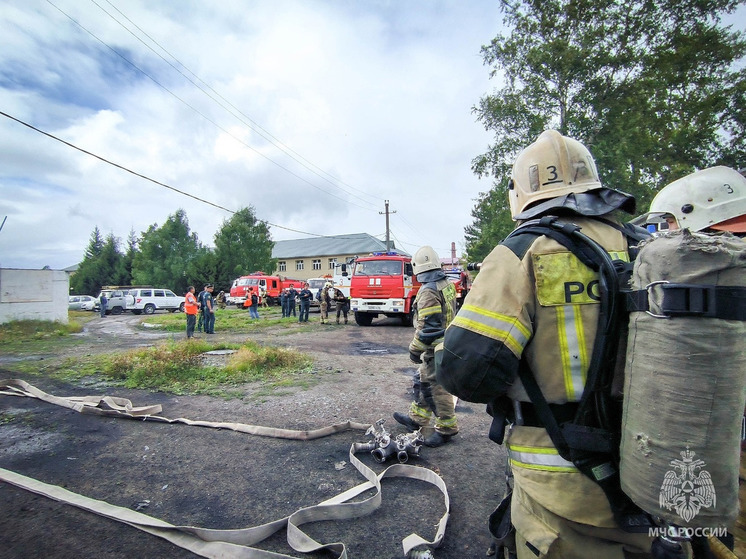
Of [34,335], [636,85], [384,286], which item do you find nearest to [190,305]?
[34,335]

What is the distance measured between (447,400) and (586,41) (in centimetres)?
2085

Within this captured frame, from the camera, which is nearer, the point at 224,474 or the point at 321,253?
the point at 224,474

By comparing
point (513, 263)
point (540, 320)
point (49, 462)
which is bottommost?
point (49, 462)

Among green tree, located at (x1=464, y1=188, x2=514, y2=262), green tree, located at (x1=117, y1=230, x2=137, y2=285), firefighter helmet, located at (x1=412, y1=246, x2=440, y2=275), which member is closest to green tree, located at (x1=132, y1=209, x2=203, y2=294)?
green tree, located at (x1=117, y1=230, x2=137, y2=285)

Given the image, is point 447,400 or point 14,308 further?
point 14,308

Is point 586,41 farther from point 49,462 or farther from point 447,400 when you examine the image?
point 49,462

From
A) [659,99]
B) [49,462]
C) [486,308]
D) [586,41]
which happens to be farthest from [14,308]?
[659,99]

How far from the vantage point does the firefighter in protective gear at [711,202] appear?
2.52 metres

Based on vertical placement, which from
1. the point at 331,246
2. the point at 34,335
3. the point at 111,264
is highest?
the point at 331,246

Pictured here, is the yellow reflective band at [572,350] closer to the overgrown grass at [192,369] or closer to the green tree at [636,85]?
the overgrown grass at [192,369]

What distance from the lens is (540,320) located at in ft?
4.28

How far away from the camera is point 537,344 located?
1309mm

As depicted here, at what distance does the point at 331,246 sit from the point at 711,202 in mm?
55769

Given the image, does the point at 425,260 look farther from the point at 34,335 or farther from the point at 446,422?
the point at 34,335
